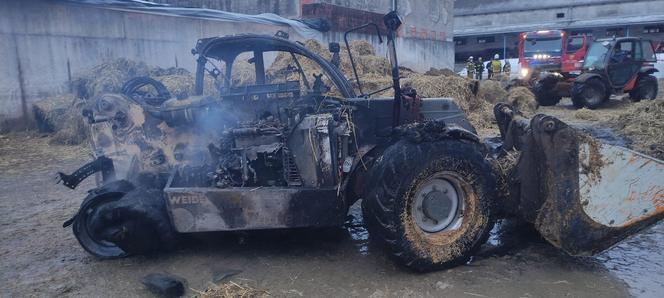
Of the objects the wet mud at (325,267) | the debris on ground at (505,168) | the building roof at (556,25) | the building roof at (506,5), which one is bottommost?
the wet mud at (325,267)

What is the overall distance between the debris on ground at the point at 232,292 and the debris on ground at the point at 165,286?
0.54 ft

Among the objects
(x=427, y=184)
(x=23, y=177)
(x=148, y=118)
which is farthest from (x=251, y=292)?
(x=23, y=177)

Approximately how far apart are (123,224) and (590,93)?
49.2 ft

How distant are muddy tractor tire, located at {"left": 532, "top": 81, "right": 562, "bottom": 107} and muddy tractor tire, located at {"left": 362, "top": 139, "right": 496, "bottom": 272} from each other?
13929 millimetres

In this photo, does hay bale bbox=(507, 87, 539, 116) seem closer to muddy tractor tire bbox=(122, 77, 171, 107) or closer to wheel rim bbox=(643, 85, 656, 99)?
wheel rim bbox=(643, 85, 656, 99)

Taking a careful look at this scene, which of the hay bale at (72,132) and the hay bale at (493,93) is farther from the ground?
the hay bale at (493,93)

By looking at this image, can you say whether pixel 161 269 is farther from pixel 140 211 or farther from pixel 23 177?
pixel 23 177

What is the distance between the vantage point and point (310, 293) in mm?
3729

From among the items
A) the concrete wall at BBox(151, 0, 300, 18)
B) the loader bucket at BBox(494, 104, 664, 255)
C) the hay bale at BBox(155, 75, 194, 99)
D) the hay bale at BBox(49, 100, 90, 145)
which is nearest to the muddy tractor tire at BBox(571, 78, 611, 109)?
the concrete wall at BBox(151, 0, 300, 18)

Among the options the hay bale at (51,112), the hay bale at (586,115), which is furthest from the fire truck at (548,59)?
the hay bale at (51,112)

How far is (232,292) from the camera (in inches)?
143

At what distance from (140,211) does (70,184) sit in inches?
48.7

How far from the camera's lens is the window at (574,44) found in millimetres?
20312

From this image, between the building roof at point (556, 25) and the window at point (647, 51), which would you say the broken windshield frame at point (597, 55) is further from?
the building roof at point (556, 25)
